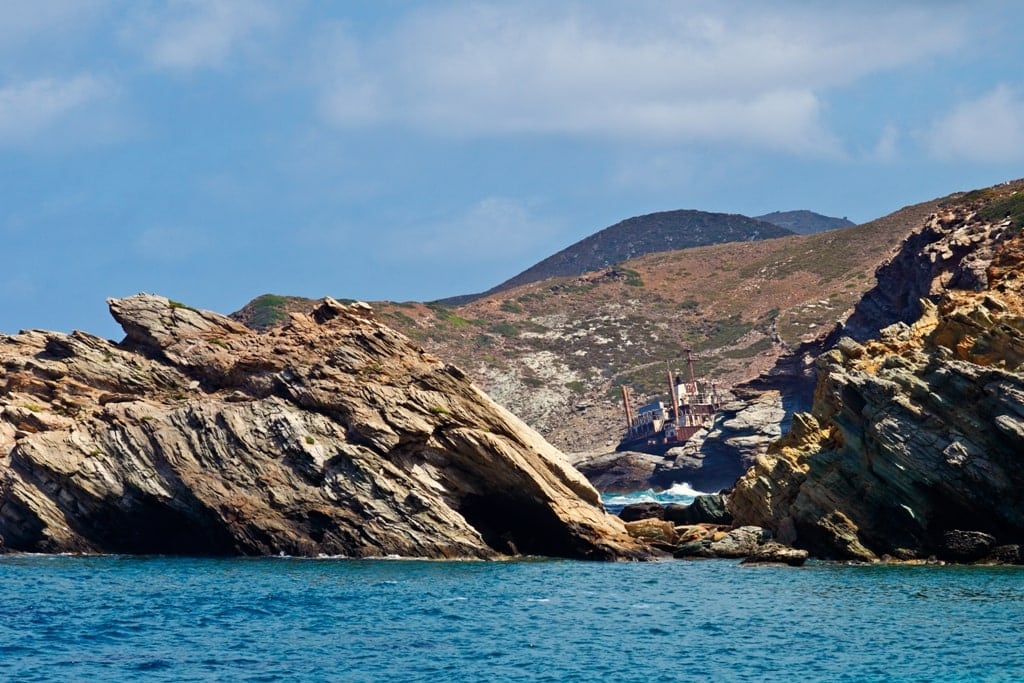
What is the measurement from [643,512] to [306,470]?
27701 millimetres

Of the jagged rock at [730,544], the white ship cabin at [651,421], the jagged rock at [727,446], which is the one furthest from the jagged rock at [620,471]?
the jagged rock at [730,544]

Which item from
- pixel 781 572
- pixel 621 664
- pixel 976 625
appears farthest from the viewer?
pixel 781 572

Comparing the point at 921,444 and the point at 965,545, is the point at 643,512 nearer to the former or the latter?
A: the point at 965,545

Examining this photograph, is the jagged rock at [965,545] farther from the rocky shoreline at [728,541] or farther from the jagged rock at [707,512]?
the jagged rock at [707,512]

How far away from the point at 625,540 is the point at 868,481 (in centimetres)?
1574

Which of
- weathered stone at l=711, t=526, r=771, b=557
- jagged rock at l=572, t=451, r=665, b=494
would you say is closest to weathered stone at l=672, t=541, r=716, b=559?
weathered stone at l=711, t=526, r=771, b=557

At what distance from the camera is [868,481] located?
64.1 meters

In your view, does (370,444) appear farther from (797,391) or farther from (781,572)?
(797,391)

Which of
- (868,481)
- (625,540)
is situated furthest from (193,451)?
(868,481)

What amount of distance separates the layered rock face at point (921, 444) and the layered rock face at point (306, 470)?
1161 centimetres

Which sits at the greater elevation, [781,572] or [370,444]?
[370,444]

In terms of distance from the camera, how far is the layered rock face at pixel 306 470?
7175 centimetres

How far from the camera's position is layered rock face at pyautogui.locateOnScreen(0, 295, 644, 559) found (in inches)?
2825

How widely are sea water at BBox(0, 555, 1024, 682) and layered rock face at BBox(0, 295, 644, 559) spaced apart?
184 inches
